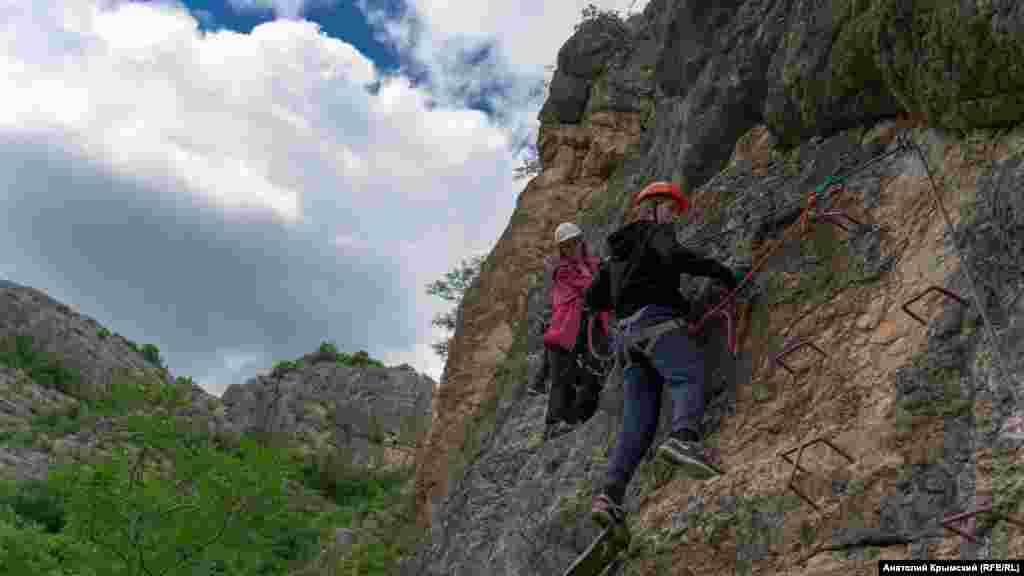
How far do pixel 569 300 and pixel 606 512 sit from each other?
3058 mm

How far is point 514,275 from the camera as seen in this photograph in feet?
47.4

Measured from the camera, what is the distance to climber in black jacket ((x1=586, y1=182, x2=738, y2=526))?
510cm

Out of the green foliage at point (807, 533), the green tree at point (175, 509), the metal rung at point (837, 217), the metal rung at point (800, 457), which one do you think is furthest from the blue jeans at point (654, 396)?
the green tree at point (175, 509)

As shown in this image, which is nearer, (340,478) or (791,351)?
(791,351)

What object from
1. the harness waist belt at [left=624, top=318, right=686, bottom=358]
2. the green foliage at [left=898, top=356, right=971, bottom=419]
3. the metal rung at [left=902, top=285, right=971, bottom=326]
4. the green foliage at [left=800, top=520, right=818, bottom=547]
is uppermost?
the harness waist belt at [left=624, top=318, right=686, bottom=358]

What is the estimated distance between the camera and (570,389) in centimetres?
776

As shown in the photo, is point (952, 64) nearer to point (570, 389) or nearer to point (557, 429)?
point (570, 389)

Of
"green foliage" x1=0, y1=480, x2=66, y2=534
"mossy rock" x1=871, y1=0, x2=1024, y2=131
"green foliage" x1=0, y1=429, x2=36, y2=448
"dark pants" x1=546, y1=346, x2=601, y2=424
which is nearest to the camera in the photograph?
"mossy rock" x1=871, y1=0, x2=1024, y2=131

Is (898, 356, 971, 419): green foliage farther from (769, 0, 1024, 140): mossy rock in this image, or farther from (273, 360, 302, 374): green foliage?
(273, 360, 302, 374): green foliage

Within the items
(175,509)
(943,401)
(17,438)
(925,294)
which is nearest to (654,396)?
(925,294)

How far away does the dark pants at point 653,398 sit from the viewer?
198 inches

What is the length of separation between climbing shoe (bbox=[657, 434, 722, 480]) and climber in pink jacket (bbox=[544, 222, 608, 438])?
8.96ft

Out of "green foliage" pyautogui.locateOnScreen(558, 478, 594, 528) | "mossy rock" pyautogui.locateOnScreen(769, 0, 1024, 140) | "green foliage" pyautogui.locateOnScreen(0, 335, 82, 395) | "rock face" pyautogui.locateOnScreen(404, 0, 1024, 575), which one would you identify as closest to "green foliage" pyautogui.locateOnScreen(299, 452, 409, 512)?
"green foliage" pyautogui.locateOnScreen(0, 335, 82, 395)

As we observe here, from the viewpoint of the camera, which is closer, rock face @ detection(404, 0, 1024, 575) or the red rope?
rock face @ detection(404, 0, 1024, 575)
